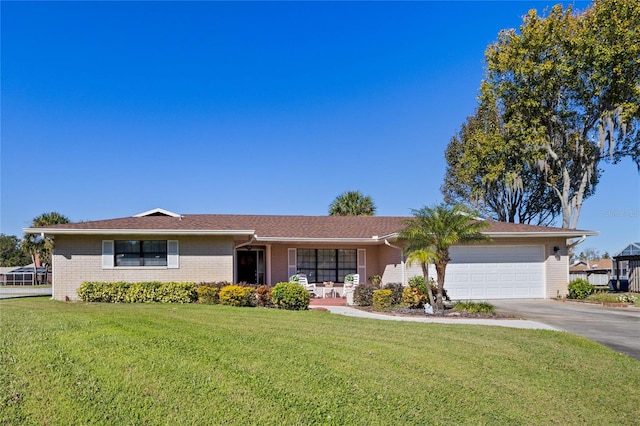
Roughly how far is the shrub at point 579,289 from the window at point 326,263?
29.9 feet

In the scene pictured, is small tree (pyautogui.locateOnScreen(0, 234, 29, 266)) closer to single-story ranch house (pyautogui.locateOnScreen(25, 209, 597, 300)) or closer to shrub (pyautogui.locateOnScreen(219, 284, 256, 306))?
single-story ranch house (pyautogui.locateOnScreen(25, 209, 597, 300))

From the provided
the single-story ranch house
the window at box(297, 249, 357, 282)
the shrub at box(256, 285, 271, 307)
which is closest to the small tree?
the single-story ranch house

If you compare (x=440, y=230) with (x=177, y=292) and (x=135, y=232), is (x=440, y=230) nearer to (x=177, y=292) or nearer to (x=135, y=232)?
(x=177, y=292)

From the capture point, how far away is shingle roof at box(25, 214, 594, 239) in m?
17.0

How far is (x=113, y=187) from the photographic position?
22.6 meters

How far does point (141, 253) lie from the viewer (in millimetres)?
17641

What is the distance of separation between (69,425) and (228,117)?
61.7 feet

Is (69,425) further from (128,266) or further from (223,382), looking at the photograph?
(128,266)

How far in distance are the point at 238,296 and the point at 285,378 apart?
9513 mm

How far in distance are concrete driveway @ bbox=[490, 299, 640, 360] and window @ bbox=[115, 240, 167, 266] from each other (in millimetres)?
12209

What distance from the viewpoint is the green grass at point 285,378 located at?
4.77 m

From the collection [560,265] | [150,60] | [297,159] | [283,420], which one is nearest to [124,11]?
[150,60]

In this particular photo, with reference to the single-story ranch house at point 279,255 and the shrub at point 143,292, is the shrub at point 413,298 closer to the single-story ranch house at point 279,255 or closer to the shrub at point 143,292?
the single-story ranch house at point 279,255

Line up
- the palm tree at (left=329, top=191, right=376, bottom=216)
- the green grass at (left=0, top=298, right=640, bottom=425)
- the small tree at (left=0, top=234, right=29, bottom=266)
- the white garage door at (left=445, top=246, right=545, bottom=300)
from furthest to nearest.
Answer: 1. the small tree at (left=0, top=234, right=29, bottom=266)
2. the palm tree at (left=329, top=191, right=376, bottom=216)
3. the white garage door at (left=445, top=246, right=545, bottom=300)
4. the green grass at (left=0, top=298, right=640, bottom=425)
